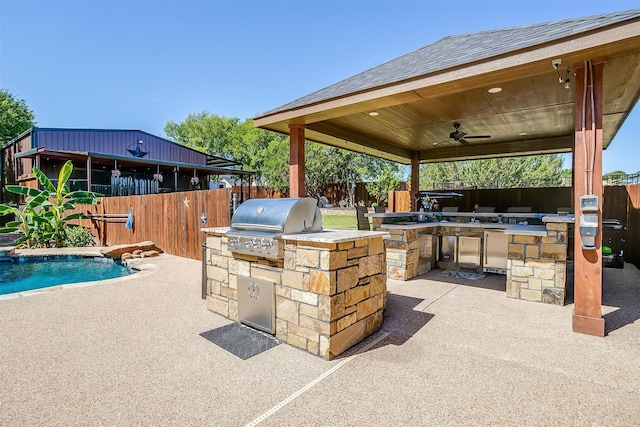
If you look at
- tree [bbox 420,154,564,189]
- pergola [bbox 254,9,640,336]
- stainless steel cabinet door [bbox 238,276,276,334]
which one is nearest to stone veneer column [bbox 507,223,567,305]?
pergola [bbox 254,9,640,336]

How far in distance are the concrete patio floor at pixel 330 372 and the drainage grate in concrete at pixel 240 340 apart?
0.11 metres

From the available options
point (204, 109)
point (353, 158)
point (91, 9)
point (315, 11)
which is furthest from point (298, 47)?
point (204, 109)

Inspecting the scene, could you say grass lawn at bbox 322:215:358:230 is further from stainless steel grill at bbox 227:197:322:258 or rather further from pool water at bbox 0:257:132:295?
stainless steel grill at bbox 227:197:322:258

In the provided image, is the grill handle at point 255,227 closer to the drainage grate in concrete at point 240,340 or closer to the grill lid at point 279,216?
the grill lid at point 279,216

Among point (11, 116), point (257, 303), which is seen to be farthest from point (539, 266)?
point (11, 116)

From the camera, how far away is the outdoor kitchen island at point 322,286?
2.83 m

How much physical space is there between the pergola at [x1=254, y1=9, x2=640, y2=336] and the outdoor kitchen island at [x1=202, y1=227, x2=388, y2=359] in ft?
7.61

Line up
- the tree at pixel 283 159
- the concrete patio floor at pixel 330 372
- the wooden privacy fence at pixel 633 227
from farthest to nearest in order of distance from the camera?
the tree at pixel 283 159 → the wooden privacy fence at pixel 633 227 → the concrete patio floor at pixel 330 372

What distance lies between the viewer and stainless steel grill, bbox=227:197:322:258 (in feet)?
10.4

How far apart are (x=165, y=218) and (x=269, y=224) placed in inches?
278

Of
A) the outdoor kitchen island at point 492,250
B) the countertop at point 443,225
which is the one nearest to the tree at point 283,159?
the countertop at point 443,225

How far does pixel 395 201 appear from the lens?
14.8m

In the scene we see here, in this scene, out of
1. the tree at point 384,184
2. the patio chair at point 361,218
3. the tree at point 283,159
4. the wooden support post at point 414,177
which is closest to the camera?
the patio chair at point 361,218

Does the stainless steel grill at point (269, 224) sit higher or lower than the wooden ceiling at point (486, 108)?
lower
